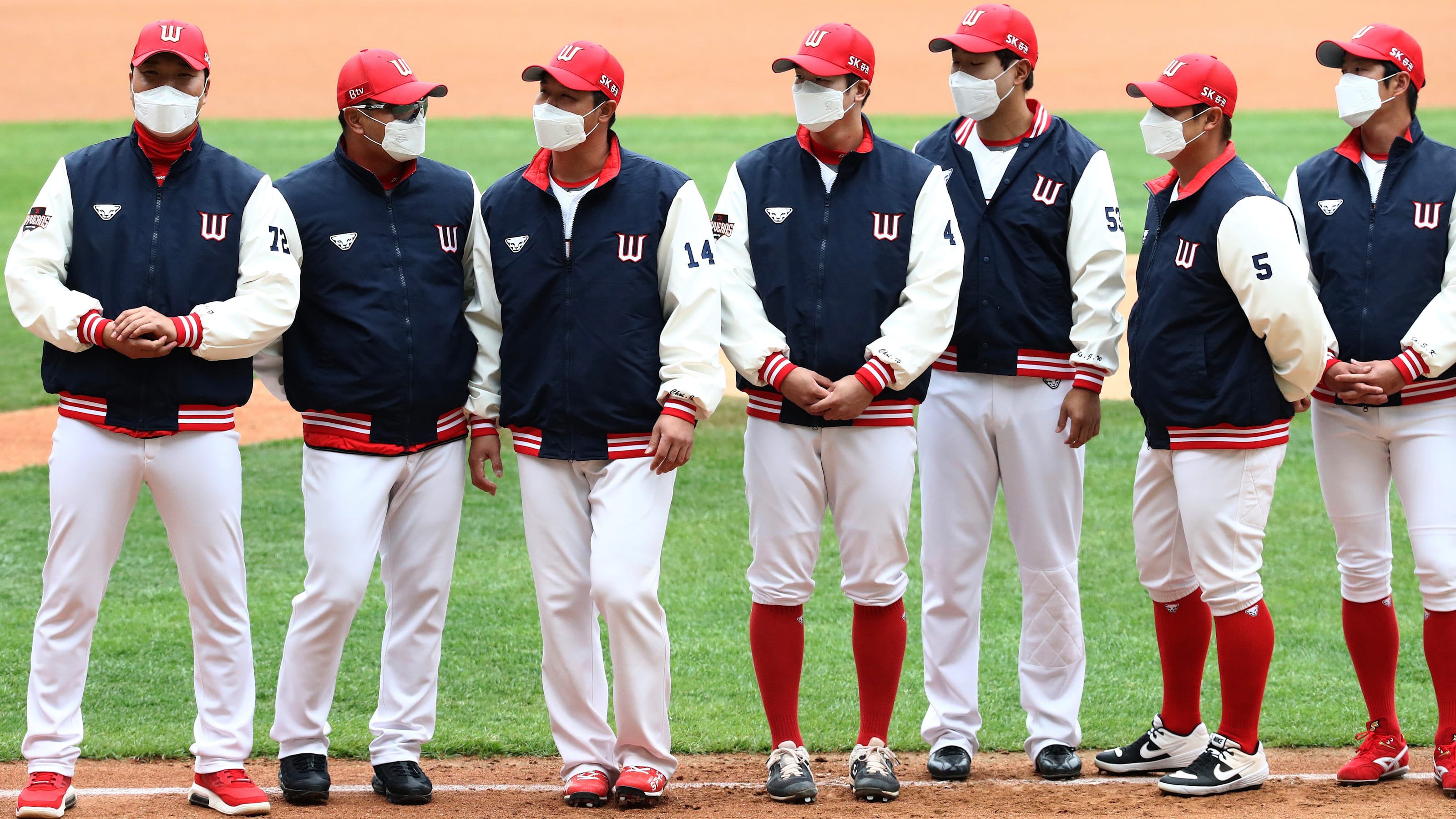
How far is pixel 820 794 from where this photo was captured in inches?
194

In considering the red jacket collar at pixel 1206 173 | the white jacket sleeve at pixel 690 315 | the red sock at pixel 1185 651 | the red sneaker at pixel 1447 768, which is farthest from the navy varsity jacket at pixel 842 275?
the red sneaker at pixel 1447 768

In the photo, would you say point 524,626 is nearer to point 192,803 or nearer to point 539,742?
point 539,742

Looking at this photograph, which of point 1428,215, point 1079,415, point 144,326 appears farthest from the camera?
point 1079,415

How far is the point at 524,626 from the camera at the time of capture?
24.5 feet

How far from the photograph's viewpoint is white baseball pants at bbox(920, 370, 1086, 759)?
519cm

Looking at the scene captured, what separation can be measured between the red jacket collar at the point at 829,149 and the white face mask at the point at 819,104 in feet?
0.29

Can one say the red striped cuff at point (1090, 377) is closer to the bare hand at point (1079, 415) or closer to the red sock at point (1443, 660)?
the bare hand at point (1079, 415)

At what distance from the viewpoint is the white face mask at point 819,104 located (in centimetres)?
486

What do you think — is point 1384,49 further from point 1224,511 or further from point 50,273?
point 50,273

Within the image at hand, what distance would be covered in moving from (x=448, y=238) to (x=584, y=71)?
0.69 metres

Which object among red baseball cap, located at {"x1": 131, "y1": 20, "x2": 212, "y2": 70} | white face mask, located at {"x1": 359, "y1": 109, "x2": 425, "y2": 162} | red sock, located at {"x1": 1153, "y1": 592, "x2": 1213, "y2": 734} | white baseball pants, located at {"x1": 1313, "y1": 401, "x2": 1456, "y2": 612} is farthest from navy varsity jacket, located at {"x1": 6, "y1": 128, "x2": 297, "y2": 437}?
white baseball pants, located at {"x1": 1313, "y1": 401, "x2": 1456, "y2": 612}

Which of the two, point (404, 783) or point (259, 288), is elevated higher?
point (259, 288)

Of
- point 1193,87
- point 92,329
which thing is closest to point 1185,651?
point 1193,87

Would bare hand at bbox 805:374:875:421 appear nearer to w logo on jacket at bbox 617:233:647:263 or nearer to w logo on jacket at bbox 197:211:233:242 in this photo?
w logo on jacket at bbox 617:233:647:263
